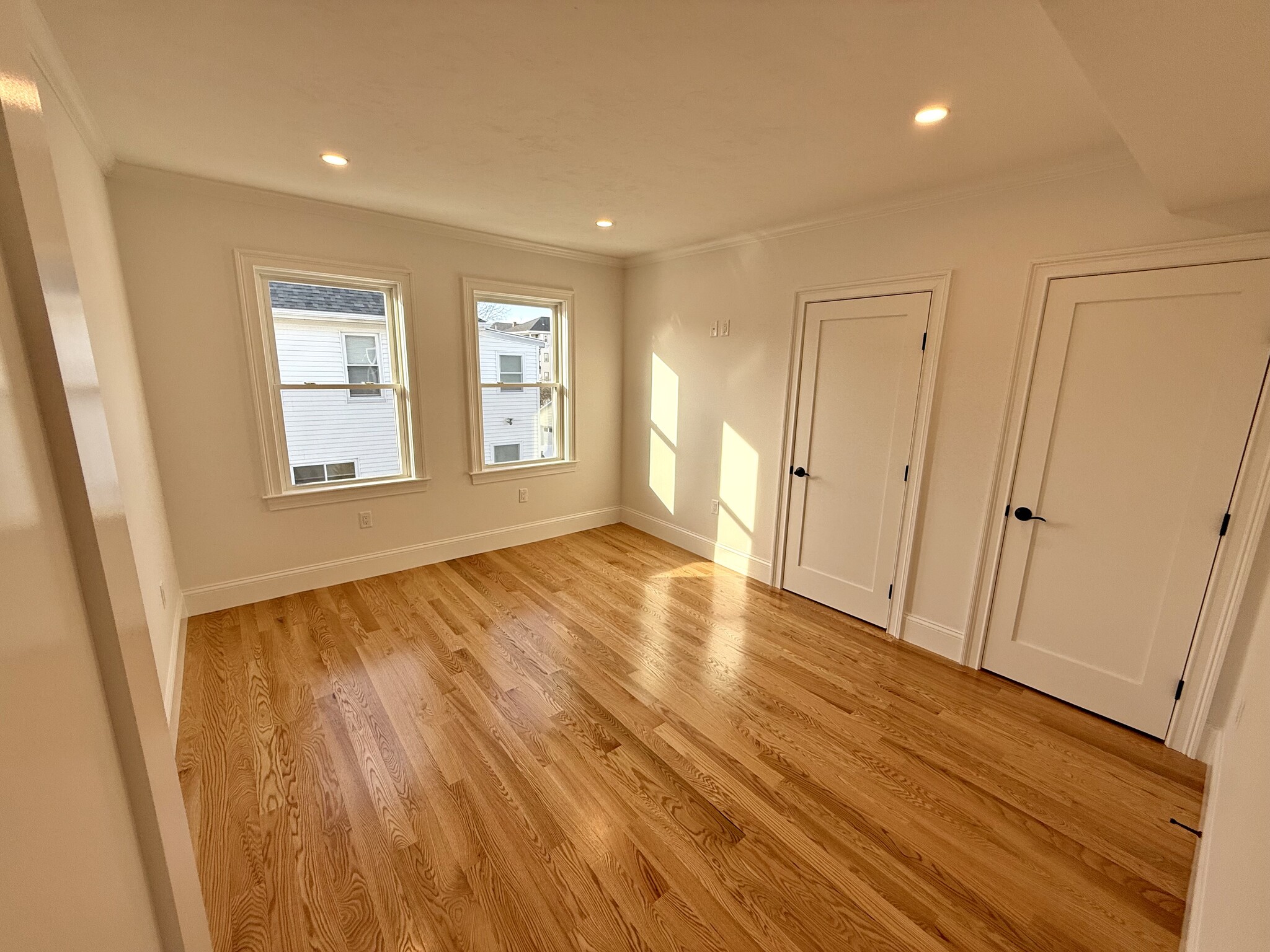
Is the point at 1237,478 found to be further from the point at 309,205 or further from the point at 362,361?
the point at 309,205

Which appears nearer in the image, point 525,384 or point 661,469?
point 525,384

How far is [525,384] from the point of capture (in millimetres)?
4414

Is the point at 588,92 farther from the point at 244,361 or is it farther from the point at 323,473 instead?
the point at 323,473

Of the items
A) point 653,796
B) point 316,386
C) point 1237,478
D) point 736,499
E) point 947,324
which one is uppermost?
point 947,324

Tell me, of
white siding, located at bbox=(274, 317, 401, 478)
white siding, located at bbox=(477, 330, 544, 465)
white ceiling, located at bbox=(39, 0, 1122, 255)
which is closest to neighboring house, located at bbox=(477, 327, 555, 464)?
white siding, located at bbox=(477, 330, 544, 465)

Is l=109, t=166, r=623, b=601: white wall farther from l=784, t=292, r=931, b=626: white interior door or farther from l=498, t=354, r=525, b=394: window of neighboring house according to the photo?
l=784, t=292, r=931, b=626: white interior door

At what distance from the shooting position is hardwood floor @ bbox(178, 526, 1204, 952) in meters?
1.53

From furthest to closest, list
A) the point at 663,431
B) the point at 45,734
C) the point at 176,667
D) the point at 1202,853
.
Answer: the point at 663,431, the point at 176,667, the point at 1202,853, the point at 45,734

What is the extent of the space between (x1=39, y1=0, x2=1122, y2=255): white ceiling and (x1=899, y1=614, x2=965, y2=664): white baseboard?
7.76 feet

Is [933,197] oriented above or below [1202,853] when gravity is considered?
above

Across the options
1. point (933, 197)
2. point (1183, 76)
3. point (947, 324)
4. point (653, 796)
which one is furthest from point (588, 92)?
point (653, 796)

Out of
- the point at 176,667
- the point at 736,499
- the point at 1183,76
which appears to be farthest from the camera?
the point at 736,499

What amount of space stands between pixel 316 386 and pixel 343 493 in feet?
2.44

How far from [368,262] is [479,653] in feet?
8.64
